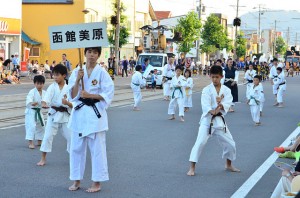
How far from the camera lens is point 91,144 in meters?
8.26

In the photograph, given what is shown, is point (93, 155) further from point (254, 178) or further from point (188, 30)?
point (188, 30)

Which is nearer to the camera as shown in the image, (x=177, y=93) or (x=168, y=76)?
(x=177, y=93)

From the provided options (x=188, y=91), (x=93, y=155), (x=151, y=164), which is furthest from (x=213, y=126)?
(x=188, y=91)

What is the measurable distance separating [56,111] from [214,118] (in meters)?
2.34

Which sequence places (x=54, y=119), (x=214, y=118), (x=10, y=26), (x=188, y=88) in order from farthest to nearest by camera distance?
(x=10, y=26) → (x=188, y=88) → (x=54, y=119) → (x=214, y=118)

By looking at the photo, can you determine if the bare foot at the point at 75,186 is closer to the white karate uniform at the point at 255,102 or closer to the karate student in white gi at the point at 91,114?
the karate student in white gi at the point at 91,114

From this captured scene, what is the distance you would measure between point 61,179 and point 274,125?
945cm

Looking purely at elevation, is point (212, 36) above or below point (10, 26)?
above

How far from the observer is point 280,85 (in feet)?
83.5

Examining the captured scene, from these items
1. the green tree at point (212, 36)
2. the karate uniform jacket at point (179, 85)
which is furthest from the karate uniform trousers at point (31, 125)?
the green tree at point (212, 36)

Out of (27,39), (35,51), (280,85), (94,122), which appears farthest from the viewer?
(35,51)

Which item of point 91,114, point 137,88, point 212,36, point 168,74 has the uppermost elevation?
point 212,36

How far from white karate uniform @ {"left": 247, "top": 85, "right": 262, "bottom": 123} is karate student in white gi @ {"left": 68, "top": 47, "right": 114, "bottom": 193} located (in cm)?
990

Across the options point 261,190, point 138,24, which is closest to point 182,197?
point 261,190
